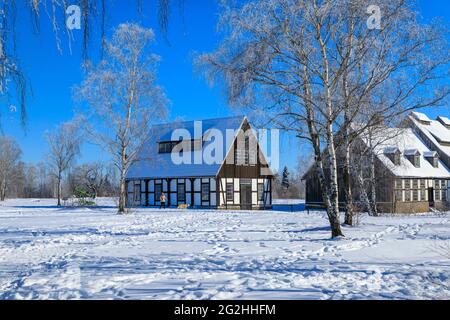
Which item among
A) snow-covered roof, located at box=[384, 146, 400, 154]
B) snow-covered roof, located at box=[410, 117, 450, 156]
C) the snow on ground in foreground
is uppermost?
snow-covered roof, located at box=[410, 117, 450, 156]

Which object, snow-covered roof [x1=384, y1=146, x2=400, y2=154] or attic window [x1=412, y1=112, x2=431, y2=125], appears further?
attic window [x1=412, y1=112, x2=431, y2=125]

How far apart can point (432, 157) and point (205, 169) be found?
18911mm

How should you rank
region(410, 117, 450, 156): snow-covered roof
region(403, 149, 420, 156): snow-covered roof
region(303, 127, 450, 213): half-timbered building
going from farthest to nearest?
1. region(410, 117, 450, 156): snow-covered roof
2. region(403, 149, 420, 156): snow-covered roof
3. region(303, 127, 450, 213): half-timbered building

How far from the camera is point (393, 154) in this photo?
32156 mm

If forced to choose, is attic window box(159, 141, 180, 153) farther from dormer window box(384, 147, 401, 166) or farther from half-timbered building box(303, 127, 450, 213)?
dormer window box(384, 147, 401, 166)

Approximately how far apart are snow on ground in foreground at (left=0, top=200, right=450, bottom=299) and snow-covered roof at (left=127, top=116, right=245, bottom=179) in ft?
65.6

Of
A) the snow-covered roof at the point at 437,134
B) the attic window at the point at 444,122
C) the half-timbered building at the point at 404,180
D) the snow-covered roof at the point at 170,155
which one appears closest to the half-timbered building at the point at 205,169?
the snow-covered roof at the point at 170,155

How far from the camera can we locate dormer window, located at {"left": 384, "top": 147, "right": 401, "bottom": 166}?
31.6 metres

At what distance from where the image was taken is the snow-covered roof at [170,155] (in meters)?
34.3

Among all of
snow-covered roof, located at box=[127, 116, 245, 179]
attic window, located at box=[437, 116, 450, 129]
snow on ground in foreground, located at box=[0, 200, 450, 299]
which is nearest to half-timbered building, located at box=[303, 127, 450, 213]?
attic window, located at box=[437, 116, 450, 129]

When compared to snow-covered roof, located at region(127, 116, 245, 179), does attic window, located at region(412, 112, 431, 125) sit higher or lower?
higher

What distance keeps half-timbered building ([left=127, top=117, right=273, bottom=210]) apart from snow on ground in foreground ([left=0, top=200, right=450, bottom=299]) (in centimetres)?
2000

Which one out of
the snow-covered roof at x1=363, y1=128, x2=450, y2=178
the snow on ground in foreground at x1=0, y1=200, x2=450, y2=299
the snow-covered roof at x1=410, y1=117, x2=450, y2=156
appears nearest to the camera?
the snow on ground in foreground at x1=0, y1=200, x2=450, y2=299

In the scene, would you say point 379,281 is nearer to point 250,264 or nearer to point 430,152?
point 250,264
